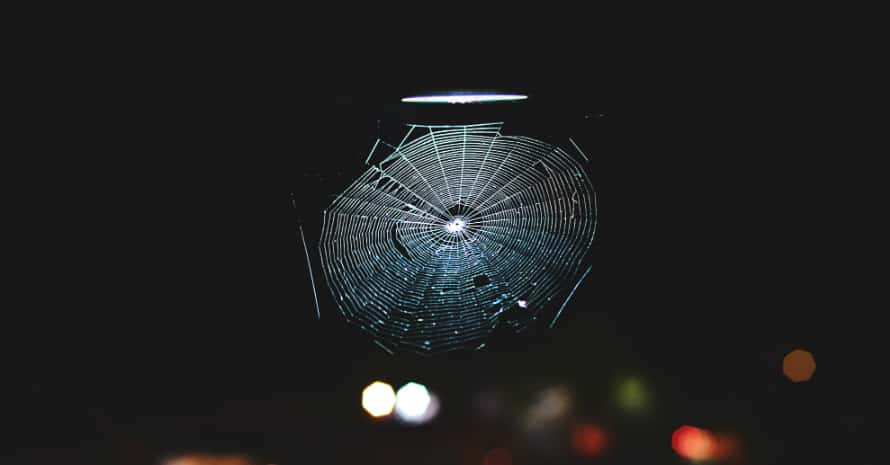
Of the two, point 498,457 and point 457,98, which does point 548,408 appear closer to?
point 498,457

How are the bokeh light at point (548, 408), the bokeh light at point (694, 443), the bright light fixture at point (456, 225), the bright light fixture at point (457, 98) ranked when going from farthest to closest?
the bright light fixture at point (456, 225) → the bokeh light at point (548, 408) → the bokeh light at point (694, 443) → the bright light fixture at point (457, 98)

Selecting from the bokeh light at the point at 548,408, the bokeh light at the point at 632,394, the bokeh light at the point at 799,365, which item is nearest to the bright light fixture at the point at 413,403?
the bokeh light at the point at 548,408

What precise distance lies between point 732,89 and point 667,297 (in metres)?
0.62

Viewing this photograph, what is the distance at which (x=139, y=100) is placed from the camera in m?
0.99

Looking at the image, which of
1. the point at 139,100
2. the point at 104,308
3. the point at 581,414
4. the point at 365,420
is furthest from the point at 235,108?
the point at 581,414

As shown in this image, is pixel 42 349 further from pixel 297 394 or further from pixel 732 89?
pixel 732 89

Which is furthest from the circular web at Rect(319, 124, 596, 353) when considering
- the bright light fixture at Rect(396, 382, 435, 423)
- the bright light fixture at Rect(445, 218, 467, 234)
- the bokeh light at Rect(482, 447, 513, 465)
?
the bokeh light at Rect(482, 447, 513, 465)

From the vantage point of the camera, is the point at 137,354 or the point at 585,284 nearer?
the point at 137,354

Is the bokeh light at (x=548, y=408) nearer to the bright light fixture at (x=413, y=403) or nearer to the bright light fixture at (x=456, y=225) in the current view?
the bright light fixture at (x=413, y=403)

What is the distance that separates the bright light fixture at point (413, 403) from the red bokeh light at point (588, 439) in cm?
38

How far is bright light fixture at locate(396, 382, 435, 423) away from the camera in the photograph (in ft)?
4.29

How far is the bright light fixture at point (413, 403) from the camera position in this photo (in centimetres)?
131

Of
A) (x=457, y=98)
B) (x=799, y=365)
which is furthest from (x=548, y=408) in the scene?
(x=457, y=98)

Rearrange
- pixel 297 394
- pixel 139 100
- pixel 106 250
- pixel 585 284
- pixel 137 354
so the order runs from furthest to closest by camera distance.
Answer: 1. pixel 585 284
2. pixel 297 394
3. pixel 137 354
4. pixel 106 250
5. pixel 139 100
